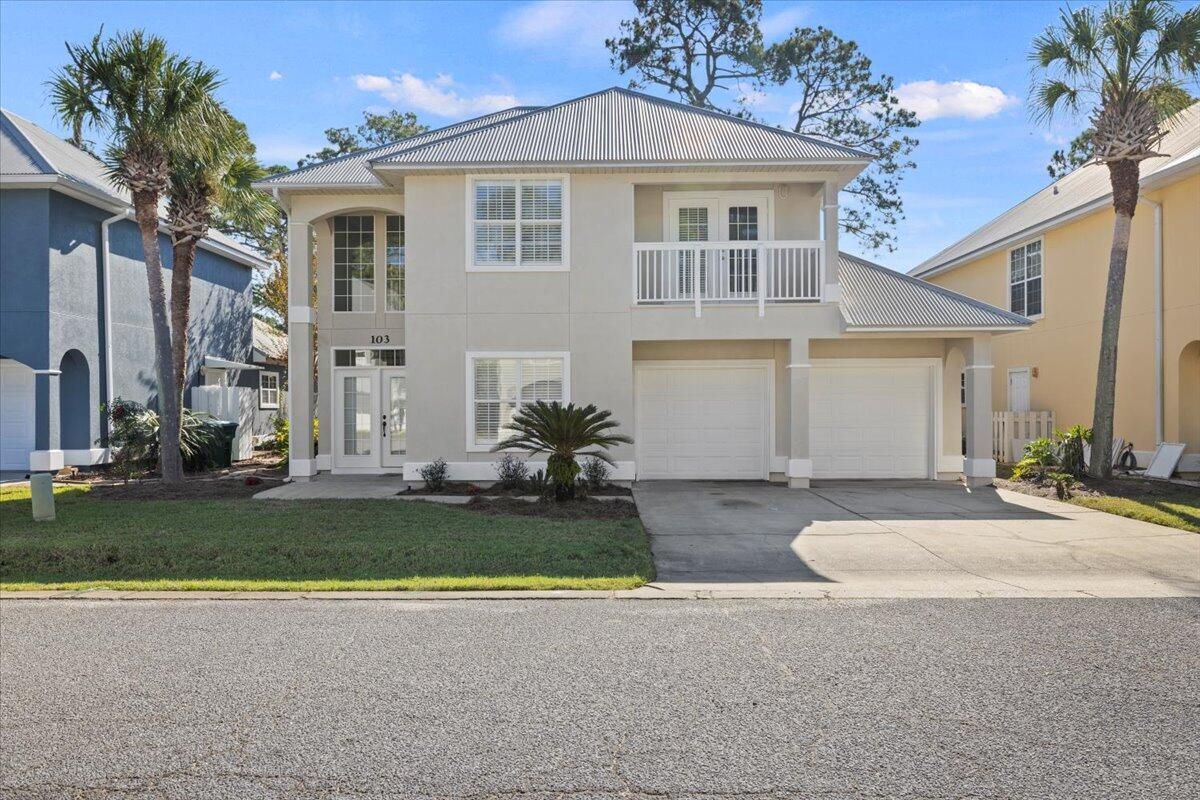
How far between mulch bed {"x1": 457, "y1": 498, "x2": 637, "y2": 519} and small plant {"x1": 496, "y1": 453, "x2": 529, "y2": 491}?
42.3 inches

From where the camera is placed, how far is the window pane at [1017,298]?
829 inches

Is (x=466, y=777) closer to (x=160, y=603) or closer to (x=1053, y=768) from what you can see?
(x=1053, y=768)

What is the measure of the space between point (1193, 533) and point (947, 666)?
281 inches

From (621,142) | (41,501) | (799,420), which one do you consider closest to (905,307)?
(799,420)

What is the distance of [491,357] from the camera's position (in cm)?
1423

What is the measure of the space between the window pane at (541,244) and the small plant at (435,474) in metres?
3.97

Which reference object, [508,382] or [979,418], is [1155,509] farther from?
[508,382]

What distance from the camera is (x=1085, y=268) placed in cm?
1814

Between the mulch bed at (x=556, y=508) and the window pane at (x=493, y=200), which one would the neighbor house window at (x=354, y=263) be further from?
the mulch bed at (x=556, y=508)

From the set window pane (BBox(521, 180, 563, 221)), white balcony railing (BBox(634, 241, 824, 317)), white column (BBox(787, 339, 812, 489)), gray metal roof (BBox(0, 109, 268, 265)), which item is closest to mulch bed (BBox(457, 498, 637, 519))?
white column (BBox(787, 339, 812, 489))

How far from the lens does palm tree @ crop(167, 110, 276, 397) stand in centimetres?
1600

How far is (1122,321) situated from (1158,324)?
1.32 metres

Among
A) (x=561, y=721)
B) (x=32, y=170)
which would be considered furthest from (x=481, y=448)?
(x=32, y=170)

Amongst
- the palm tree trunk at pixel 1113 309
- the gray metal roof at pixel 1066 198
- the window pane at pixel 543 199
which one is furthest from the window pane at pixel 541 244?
the gray metal roof at pixel 1066 198
